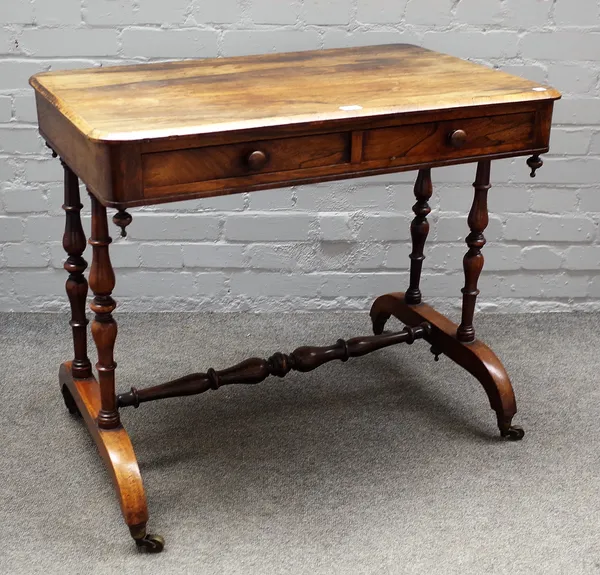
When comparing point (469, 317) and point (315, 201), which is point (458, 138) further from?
point (315, 201)

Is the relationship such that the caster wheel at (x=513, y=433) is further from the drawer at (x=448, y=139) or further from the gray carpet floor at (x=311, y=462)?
the drawer at (x=448, y=139)

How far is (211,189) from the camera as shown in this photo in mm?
1843

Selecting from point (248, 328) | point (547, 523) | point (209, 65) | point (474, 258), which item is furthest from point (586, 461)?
point (209, 65)

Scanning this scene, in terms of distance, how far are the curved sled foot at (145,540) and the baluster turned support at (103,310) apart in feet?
0.78

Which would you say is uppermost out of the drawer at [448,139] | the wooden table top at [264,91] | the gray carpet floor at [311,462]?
the wooden table top at [264,91]

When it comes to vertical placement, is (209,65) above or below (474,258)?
above

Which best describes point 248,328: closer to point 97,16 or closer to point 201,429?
point 201,429

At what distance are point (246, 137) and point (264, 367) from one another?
780 mm

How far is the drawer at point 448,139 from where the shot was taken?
1961mm

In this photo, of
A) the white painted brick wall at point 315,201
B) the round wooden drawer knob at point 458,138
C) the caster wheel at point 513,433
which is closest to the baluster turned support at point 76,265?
the white painted brick wall at point 315,201

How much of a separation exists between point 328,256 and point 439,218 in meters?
0.37

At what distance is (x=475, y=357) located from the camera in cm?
249

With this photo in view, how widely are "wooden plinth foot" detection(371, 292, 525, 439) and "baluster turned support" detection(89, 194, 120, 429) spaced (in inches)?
36.7

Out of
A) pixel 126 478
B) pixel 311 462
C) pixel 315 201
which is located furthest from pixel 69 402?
pixel 315 201
